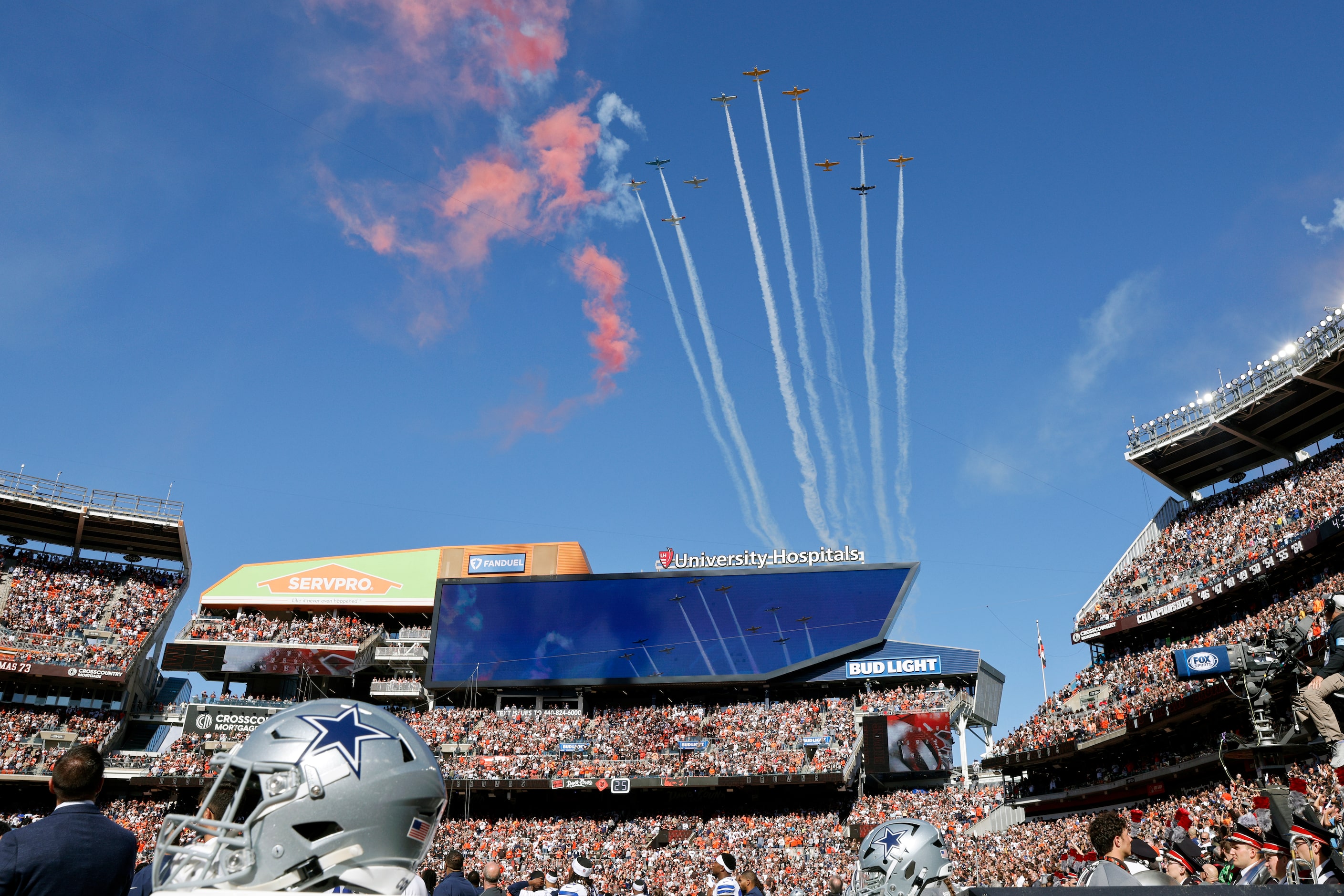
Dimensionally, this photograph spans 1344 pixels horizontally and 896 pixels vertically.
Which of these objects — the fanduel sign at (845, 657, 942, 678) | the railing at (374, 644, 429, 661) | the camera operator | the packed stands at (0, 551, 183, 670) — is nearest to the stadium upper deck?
the packed stands at (0, 551, 183, 670)

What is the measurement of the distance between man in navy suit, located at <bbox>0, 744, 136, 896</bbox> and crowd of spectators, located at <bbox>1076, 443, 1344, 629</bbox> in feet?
132

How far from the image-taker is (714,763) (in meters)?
52.6

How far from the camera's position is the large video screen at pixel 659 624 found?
190 ft

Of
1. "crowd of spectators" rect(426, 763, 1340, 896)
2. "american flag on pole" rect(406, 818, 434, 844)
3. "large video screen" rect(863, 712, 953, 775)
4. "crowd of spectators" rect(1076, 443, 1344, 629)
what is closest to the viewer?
"american flag on pole" rect(406, 818, 434, 844)

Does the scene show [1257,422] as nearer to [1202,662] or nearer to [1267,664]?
[1202,662]

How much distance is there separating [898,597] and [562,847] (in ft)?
82.1

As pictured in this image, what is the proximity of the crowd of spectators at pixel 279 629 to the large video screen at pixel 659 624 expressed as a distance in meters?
7.11

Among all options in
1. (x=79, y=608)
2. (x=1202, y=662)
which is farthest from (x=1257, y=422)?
(x=79, y=608)

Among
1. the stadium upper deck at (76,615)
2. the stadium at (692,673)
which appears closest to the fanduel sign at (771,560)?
the stadium at (692,673)

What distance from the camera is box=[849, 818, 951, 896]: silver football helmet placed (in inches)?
309

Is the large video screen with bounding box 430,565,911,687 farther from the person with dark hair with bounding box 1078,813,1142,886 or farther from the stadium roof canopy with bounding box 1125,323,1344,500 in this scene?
the person with dark hair with bounding box 1078,813,1142,886

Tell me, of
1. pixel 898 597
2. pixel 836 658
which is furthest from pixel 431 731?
pixel 898 597

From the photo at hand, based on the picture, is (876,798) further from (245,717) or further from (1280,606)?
(245,717)

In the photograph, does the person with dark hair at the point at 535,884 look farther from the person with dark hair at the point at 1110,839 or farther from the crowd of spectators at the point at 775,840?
the crowd of spectators at the point at 775,840
